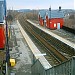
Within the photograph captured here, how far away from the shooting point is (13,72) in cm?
1656

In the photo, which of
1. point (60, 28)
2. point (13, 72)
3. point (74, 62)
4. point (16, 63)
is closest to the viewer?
point (74, 62)

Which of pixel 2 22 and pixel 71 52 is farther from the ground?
pixel 2 22

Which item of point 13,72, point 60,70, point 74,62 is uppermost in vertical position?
point 74,62

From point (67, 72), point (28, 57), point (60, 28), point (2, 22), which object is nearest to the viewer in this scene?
point (67, 72)

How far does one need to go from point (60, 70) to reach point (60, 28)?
39744mm

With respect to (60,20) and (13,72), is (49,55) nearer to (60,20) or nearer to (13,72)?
(13,72)

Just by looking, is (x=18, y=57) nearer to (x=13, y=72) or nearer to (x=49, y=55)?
(x=49, y=55)

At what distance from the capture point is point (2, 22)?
2648 cm

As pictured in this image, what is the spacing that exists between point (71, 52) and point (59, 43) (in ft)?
18.7

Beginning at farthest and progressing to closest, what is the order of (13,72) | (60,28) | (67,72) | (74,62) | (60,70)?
(60,28)
(13,72)
(60,70)
(67,72)
(74,62)

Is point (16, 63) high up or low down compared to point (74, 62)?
down

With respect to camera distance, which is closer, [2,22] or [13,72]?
[13,72]

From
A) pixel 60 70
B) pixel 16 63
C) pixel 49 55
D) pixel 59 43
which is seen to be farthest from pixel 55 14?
pixel 60 70

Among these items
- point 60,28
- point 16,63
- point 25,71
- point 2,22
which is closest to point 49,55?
point 16,63
